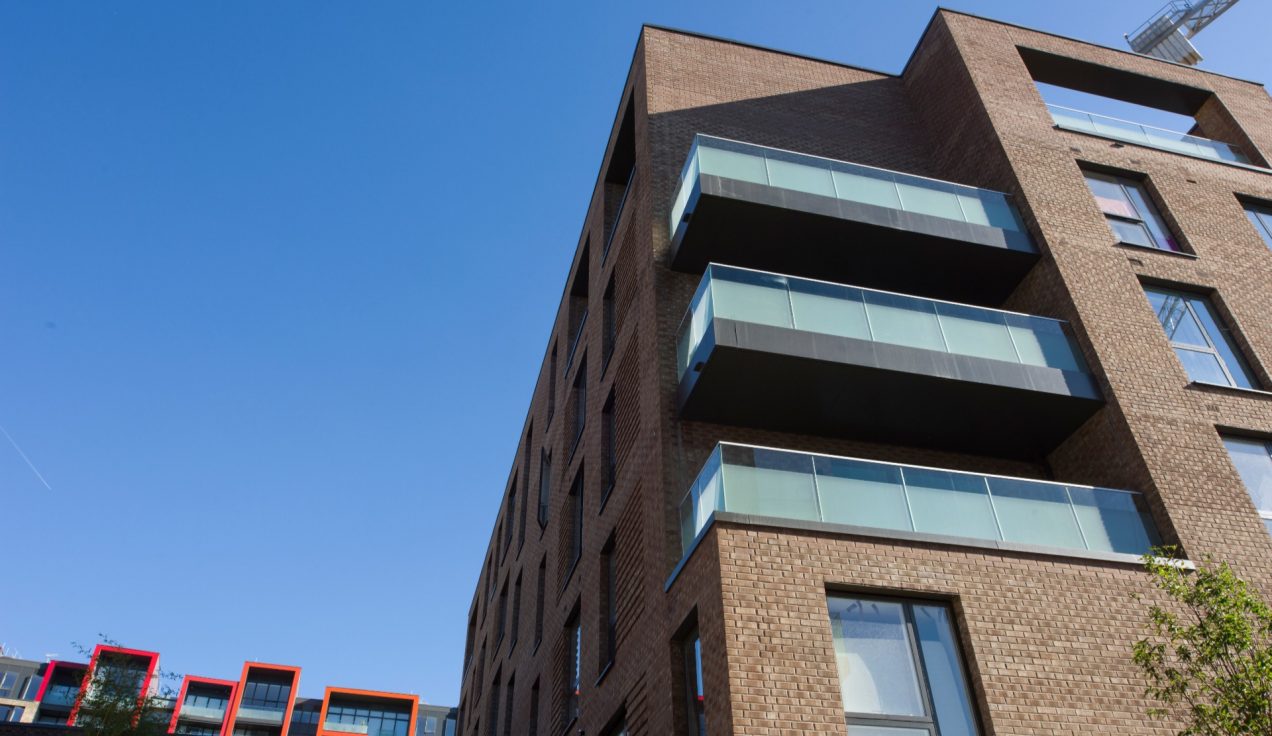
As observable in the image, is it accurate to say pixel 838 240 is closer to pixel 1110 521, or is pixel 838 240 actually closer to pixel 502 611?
pixel 1110 521

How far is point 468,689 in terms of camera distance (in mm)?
30734

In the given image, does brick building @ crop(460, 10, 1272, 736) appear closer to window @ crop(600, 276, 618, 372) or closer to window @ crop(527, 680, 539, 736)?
window @ crop(600, 276, 618, 372)

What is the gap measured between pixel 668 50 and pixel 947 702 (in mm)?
13664

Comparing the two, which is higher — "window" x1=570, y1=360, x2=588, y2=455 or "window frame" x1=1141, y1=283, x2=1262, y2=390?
"window" x1=570, y1=360, x2=588, y2=455

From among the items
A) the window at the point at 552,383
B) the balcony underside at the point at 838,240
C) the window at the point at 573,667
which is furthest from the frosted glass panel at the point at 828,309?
the window at the point at 552,383

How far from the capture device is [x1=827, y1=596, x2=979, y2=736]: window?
8539 millimetres

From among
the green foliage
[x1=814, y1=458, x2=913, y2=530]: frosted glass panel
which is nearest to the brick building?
[x1=814, y1=458, x2=913, y2=530]: frosted glass panel

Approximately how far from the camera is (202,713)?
6006 centimetres

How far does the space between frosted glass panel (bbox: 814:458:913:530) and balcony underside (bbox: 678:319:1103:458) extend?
77.4 inches

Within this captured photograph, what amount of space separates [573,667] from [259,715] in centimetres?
5459

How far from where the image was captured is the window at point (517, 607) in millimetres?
21900

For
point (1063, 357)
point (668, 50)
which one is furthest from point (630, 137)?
point (1063, 357)

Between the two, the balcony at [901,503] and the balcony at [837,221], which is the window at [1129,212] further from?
the balcony at [901,503]

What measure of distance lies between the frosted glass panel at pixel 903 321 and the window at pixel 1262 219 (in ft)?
25.1
